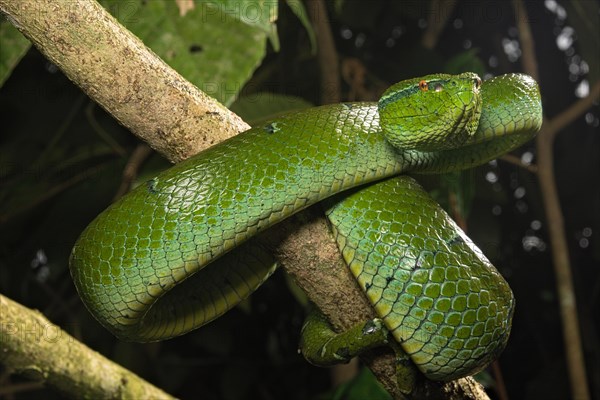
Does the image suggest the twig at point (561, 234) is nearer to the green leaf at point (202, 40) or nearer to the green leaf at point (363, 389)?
the green leaf at point (363, 389)

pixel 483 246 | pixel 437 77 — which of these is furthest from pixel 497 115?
pixel 483 246

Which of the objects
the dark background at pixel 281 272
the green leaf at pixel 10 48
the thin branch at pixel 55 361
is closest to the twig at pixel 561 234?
the dark background at pixel 281 272

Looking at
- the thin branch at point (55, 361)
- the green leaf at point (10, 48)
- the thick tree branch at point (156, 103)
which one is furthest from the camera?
the green leaf at point (10, 48)

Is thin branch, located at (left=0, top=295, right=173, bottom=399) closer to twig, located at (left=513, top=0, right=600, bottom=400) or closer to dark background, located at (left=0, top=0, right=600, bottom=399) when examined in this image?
dark background, located at (left=0, top=0, right=600, bottom=399)

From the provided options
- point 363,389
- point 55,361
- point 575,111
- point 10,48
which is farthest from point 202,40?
point 575,111

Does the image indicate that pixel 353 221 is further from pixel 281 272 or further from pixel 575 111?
pixel 281 272

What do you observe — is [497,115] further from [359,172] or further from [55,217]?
[55,217]

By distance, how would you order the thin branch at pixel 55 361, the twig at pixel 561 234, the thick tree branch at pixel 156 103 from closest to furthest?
1. the thick tree branch at pixel 156 103
2. the thin branch at pixel 55 361
3. the twig at pixel 561 234
